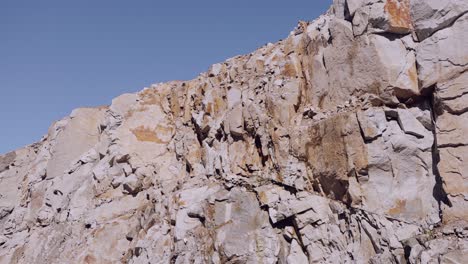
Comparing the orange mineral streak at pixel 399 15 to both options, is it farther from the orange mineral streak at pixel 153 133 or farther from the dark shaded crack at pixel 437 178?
the orange mineral streak at pixel 153 133

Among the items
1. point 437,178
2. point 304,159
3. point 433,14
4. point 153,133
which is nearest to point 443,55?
point 433,14

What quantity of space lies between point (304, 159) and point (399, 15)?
6676mm

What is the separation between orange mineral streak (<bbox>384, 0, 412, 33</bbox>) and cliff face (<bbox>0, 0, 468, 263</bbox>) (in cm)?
5

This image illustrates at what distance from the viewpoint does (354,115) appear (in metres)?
16.3

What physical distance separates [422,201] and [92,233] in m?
16.6

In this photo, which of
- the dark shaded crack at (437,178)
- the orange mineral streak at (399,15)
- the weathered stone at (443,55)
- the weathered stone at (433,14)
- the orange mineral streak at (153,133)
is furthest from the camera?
the orange mineral streak at (153,133)

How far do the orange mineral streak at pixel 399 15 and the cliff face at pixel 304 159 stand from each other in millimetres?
51

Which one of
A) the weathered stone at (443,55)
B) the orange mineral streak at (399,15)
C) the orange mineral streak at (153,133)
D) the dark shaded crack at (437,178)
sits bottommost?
the dark shaded crack at (437,178)

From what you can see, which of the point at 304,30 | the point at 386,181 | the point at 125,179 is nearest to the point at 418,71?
the point at 386,181

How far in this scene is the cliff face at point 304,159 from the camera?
14.3m

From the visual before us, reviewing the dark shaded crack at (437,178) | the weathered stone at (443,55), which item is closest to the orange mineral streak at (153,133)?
the weathered stone at (443,55)

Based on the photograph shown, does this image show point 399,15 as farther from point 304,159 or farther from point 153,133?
point 153,133

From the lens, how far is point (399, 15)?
16.2m

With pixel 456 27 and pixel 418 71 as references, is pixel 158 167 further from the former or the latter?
pixel 456 27
